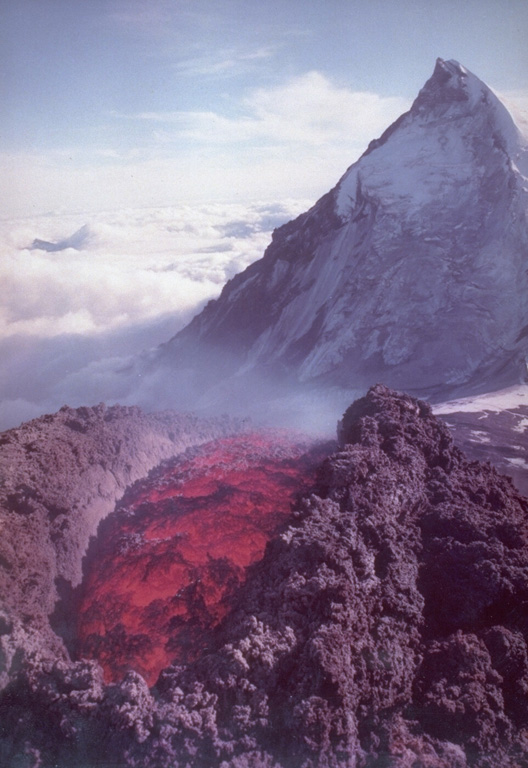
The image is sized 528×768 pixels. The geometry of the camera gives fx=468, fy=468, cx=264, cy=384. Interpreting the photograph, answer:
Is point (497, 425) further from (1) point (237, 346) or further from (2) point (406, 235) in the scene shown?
(1) point (237, 346)

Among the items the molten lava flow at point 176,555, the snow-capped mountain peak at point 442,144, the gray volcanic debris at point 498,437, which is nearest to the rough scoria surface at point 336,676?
the molten lava flow at point 176,555

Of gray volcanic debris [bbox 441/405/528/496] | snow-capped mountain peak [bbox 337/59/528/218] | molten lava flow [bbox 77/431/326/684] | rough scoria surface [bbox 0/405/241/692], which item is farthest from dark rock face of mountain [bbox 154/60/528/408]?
rough scoria surface [bbox 0/405/241/692]

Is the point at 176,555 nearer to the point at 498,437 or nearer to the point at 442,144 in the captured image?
the point at 498,437

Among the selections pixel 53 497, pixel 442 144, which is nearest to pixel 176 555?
pixel 53 497

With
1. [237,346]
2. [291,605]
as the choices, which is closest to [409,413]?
[291,605]

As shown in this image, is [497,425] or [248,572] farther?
[497,425]

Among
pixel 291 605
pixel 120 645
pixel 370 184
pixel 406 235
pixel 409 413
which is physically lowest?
pixel 120 645

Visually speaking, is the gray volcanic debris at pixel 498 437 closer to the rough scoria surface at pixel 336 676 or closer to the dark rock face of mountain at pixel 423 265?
the dark rock face of mountain at pixel 423 265
